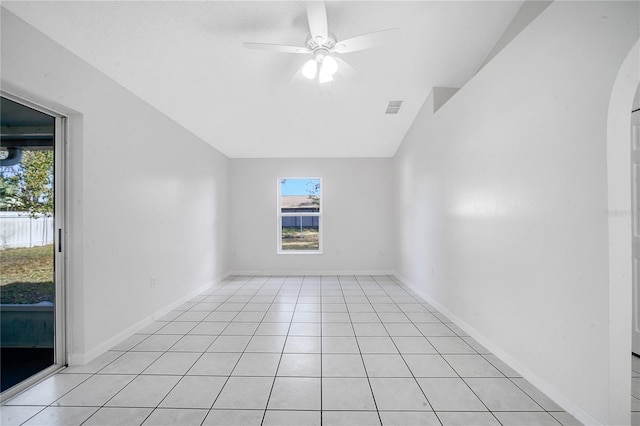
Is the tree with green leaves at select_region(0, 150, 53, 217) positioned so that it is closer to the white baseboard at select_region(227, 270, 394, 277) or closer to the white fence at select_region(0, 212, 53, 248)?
the white fence at select_region(0, 212, 53, 248)

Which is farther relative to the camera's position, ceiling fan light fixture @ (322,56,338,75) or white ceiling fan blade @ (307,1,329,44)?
ceiling fan light fixture @ (322,56,338,75)

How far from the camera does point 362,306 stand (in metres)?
3.64

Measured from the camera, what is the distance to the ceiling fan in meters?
1.98

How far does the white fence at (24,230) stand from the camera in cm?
183

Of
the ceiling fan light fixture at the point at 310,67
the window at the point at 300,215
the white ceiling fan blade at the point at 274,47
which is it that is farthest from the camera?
the window at the point at 300,215

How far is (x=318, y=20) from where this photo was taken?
2.01 meters

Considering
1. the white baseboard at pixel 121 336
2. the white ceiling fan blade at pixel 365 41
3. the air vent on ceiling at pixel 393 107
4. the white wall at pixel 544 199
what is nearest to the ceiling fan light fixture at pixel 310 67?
the white ceiling fan blade at pixel 365 41

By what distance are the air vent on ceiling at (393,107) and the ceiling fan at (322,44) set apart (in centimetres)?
158

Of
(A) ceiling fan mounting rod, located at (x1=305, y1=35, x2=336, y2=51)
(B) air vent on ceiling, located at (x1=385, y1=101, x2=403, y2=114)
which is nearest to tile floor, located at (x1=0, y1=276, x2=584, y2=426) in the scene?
(A) ceiling fan mounting rod, located at (x1=305, y1=35, x2=336, y2=51)

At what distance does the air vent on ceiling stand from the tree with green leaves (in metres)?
3.72

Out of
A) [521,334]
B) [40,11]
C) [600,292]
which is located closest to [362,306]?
[521,334]

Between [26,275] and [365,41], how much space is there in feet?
10.00

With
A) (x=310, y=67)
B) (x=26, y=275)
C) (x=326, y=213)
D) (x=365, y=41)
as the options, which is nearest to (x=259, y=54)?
(x=310, y=67)

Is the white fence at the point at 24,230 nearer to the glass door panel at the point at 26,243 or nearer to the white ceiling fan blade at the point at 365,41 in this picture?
the glass door panel at the point at 26,243
